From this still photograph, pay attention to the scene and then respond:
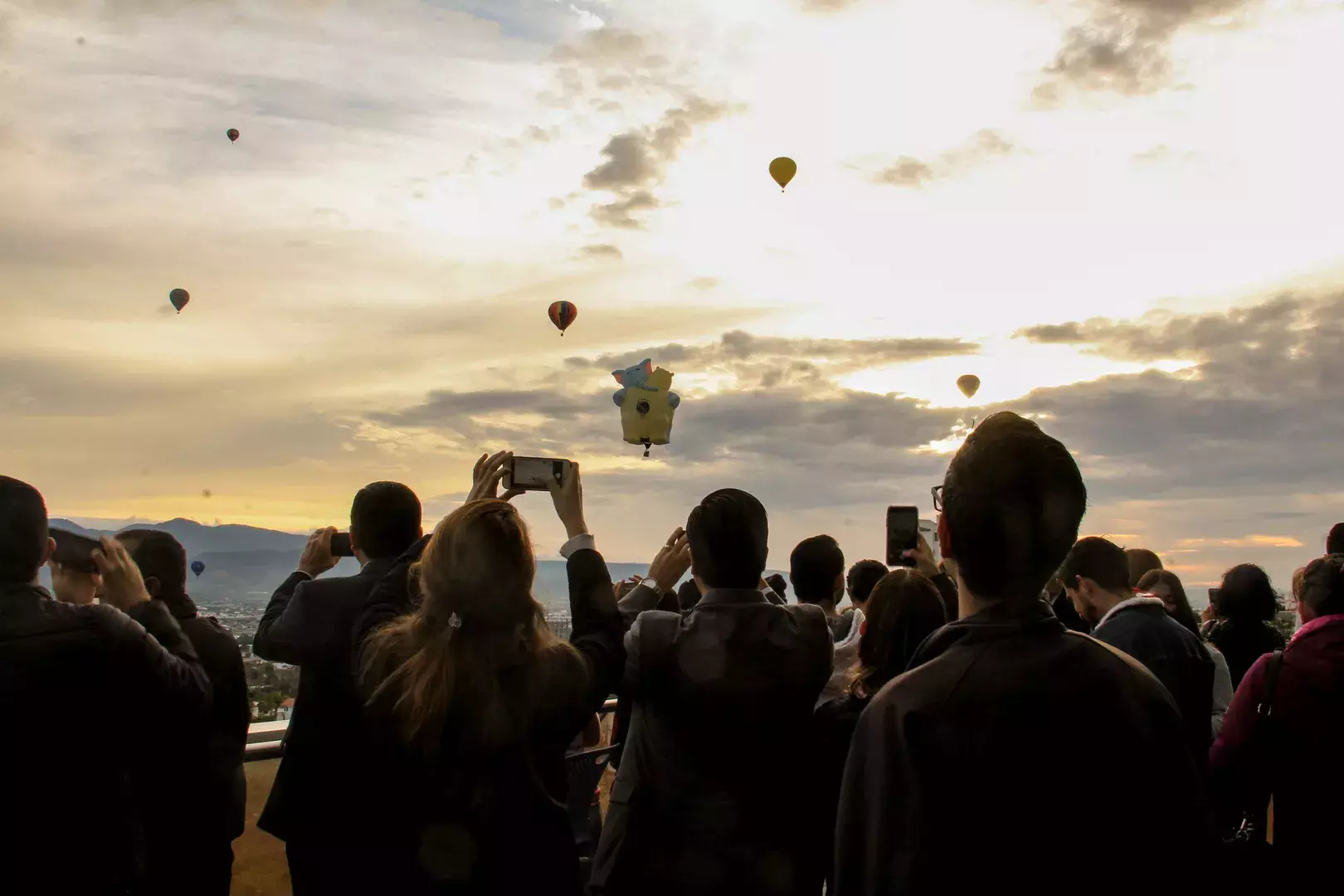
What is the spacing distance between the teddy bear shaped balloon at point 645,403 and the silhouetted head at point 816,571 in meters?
4.47

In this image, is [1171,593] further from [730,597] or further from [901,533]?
[730,597]

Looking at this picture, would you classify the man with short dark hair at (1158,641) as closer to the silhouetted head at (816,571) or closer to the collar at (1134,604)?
the collar at (1134,604)

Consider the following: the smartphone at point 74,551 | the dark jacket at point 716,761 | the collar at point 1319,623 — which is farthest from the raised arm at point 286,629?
the collar at point 1319,623

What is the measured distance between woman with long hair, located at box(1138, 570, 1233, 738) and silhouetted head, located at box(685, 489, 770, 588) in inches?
107

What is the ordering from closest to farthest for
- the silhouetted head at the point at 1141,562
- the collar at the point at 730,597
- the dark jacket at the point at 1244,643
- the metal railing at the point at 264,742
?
1. the collar at the point at 730,597
2. the metal railing at the point at 264,742
3. the dark jacket at the point at 1244,643
4. the silhouetted head at the point at 1141,562

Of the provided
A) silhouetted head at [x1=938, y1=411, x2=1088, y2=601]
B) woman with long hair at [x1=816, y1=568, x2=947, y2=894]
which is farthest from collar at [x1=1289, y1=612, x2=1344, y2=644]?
silhouetted head at [x1=938, y1=411, x2=1088, y2=601]

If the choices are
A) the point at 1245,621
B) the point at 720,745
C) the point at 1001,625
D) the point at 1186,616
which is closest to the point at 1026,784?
the point at 1001,625

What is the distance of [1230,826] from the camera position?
5.70m

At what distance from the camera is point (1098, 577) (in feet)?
19.8

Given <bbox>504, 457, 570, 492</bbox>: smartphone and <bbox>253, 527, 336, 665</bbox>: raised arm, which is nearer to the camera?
<bbox>253, 527, 336, 665</bbox>: raised arm

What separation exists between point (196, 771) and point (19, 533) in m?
1.63

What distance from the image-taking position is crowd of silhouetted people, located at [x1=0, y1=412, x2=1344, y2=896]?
7.55 feet

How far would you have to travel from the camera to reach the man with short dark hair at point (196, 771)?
4.91 metres

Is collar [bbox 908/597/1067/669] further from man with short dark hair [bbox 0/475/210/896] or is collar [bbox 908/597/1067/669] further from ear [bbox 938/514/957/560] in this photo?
man with short dark hair [bbox 0/475/210/896]
